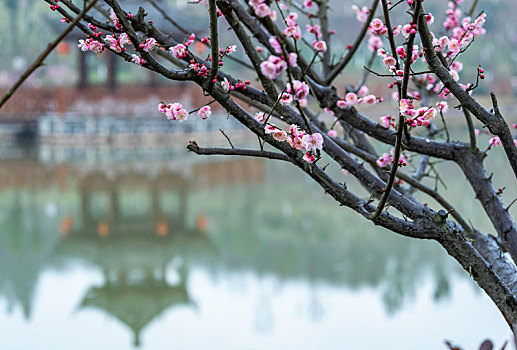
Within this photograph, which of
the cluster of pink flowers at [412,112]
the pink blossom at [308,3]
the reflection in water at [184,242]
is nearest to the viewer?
the cluster of pink flowers at [412,112]

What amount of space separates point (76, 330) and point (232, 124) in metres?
10.5

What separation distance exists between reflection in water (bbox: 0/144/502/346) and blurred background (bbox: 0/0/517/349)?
0.02 meters

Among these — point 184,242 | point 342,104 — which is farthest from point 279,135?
point 184,242

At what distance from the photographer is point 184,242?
19.2ft

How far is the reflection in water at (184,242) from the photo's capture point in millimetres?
4512

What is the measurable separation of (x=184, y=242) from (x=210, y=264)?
73 centimetres

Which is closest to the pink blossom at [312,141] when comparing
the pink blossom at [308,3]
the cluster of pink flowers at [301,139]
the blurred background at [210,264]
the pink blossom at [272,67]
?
the cluster of pink flowers at [301,139]

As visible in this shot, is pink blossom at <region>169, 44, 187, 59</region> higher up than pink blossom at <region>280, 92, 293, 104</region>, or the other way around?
pink blossom at <region>169, 44, 187, 59</region>

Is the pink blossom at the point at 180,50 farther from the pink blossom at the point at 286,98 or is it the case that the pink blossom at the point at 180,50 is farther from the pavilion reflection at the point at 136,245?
the pavilion reflection at the point at 136,245

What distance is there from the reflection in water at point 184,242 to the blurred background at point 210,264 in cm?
2

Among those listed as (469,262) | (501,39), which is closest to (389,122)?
(469,262)

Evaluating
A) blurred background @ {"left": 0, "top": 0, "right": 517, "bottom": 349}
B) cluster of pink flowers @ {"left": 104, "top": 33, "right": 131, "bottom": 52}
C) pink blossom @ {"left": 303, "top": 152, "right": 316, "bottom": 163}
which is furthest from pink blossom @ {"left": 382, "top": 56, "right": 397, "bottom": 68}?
blurred background @ {"left": 0, "top": 0, "right": 517, "bottom": 349}

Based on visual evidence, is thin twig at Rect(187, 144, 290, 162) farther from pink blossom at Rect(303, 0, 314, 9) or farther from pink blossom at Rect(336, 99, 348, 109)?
pink blossom at Rect(303, 0, 314, 9)

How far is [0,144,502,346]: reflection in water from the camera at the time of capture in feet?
14.8
